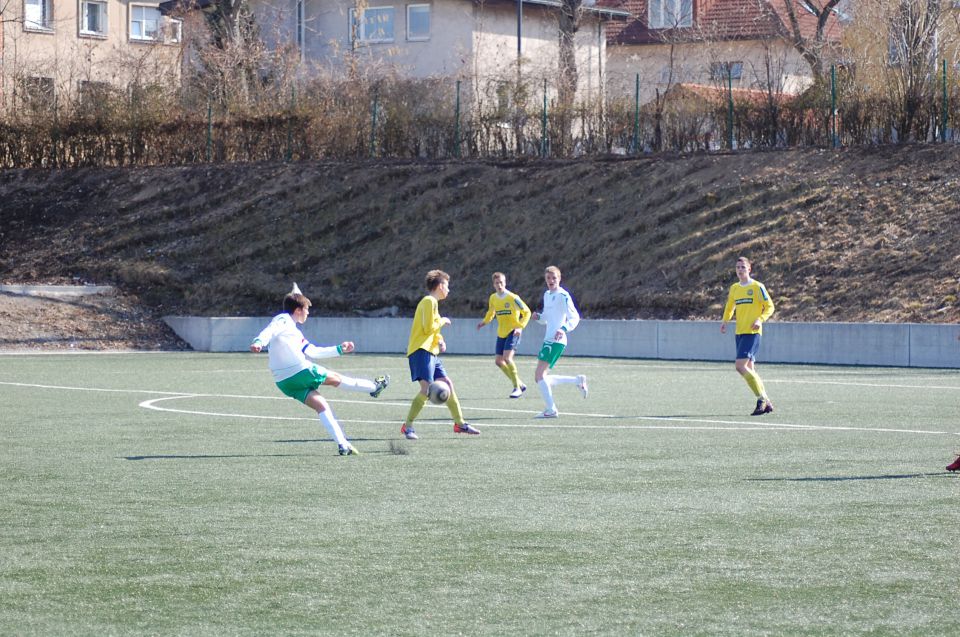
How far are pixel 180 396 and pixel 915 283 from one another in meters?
17.4

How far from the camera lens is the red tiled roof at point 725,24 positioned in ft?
180

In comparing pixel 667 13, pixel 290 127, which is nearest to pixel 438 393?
pixel 290 127

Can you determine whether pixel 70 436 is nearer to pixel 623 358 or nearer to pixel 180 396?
pixel 180 396

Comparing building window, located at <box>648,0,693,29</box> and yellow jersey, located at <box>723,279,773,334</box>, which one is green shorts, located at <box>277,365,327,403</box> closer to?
yellow jersey, located at <box>723,279,773,334</box>

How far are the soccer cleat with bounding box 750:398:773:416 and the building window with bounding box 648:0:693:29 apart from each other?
4641 centimetres

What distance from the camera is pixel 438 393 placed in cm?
1318

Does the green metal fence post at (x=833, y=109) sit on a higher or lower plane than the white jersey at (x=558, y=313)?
higher

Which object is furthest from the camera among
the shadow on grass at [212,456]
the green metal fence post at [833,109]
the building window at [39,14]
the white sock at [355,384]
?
the building window at [39,14]

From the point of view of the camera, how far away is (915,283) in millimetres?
30562

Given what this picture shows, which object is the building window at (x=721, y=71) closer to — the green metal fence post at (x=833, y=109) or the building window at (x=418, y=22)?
the green metal fence post at (x=833, y=109)

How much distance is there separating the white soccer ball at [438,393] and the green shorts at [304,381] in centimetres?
112

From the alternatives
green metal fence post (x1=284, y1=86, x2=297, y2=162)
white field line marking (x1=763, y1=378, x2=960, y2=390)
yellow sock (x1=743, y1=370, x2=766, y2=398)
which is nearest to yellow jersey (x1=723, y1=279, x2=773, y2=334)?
yellow sock (x1=743, y1=370, x2=766, y2=398)

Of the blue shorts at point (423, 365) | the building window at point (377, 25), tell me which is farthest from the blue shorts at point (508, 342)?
the building window at point (377, 25)

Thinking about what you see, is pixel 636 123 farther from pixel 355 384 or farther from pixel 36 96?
pixel 355 384
